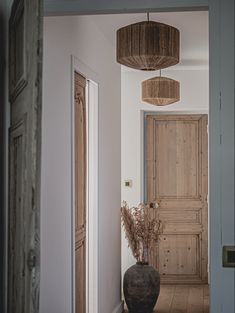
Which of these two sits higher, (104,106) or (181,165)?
(104,106)

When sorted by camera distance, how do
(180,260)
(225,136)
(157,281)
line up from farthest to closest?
(180,260) < (157,281) < (225,136)

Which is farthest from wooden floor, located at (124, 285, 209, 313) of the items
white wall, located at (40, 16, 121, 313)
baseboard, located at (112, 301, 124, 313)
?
white wall, located at (40, 16, 121, 313)

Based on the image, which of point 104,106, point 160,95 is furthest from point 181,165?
point 104,106

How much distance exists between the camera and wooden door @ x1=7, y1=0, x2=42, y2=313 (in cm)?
182

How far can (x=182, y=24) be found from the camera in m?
4.94

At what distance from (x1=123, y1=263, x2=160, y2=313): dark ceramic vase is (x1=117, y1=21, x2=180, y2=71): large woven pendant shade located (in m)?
2.48

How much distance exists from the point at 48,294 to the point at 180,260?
4378 millimetres

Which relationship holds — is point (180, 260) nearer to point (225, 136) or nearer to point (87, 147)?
point (87, 147)

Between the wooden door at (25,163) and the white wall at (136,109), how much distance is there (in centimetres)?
500

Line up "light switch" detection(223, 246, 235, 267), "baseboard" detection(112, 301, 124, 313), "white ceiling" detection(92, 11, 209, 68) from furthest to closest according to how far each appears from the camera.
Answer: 1. "baseboard" detection(112, 301, 124, 313)
2. "white ceiling" detection(92, 11, 209, 68)
3. "light switch" detection(223, 246, 235, 267)

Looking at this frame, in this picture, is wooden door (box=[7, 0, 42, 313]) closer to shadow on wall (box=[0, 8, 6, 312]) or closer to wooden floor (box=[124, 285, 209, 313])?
shadow on wall (box=[0, 8, 6, 312])

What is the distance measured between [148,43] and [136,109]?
11.7ft

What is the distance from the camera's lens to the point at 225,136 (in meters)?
2.35

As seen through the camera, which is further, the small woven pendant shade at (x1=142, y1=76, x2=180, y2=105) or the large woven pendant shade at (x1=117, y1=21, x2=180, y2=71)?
the small woven pendant shade at (x1=142, y1=76, x2=180, y2=105)
